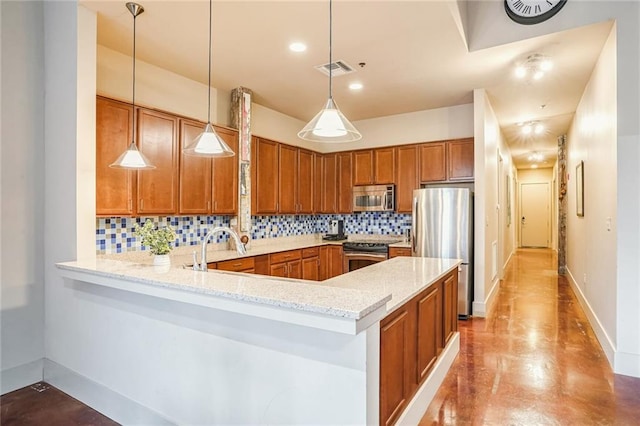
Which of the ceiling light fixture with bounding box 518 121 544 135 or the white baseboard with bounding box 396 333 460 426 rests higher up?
the ceiling light fixture with bounding box 518 121 544 135

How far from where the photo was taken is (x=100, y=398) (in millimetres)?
2340

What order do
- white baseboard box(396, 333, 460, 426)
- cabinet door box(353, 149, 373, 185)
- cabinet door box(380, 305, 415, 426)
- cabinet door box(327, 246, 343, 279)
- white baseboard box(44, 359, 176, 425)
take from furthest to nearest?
cabinet door box(353, 149, 373, 185)
cabinet door box(327, 246, 343, 279)
white baseboard box(44, 359, 176, 425)
white baseboard box(396, 333, 460, 426)
cabinet door box(380, 305, 415, 426)

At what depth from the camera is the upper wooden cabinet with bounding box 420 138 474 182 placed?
4797mm

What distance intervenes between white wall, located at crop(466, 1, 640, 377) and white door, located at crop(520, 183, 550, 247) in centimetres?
1050

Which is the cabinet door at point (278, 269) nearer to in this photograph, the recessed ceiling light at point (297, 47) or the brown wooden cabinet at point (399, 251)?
the brown wooden cabinet at point (399, 251)

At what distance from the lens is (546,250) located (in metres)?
11.5

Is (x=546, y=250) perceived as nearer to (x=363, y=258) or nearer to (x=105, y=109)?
(x=363, y=258)

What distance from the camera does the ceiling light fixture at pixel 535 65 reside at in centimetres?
336

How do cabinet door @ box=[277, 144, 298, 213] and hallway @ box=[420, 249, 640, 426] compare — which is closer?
hallway @ box=[420, 249, 640, 426]

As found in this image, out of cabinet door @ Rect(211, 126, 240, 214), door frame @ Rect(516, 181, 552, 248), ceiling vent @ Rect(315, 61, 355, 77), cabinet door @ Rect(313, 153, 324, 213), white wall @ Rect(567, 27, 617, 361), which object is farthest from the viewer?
door frame @ Rect(516, 181, 552, 248)

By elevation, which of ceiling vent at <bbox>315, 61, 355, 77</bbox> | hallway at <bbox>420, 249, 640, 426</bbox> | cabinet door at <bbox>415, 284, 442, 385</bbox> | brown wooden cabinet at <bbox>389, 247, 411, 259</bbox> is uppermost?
ceiling vent at <bbox>315, 61, 355, 77</bbox>

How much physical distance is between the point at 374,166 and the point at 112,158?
362 cm

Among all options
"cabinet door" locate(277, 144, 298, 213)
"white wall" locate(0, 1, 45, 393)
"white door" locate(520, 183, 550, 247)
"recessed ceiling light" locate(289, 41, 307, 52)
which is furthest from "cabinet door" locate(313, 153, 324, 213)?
"white door" locate(520, 183, 550, 247)

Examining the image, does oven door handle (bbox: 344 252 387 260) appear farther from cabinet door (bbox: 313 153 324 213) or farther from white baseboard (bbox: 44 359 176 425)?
white baseboard (bbox: 44 359 176 425)
